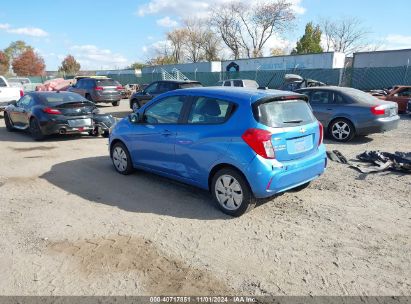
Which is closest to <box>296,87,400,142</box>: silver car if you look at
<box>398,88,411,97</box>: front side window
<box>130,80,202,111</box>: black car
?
<box>130,80,202,111</box>: black car

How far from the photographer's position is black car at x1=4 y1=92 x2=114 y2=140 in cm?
977

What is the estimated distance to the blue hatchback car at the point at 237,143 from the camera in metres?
4.39

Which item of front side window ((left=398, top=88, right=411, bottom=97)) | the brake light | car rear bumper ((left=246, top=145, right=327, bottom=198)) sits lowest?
car rear bumper ((left=246, top=145, right=327, bottom=198))

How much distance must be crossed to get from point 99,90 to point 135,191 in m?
15.8

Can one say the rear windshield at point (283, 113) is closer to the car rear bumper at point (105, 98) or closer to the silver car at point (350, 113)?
the silver car at point (350, 113)

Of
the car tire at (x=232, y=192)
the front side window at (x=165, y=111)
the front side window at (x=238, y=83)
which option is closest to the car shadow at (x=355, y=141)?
the front side window at (x=165, y=111)

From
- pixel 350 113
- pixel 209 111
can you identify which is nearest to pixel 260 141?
pixel 209 111

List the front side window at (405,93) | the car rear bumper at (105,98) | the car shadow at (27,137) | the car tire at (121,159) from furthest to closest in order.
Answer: the car rear bumper at (105,98), the front side window at (405,93), the car shadow at (27,137), the car tire at (121,159)

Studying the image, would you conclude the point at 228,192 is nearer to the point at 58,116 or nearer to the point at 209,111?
the point at 209,111

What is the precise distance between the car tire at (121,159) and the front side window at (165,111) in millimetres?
825

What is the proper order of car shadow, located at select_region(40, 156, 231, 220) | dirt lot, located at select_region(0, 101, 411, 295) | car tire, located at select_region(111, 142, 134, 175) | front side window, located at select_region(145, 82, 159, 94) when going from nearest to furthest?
dirt lot, located at select_region(0, 101, 411, 295)
car shadow, located at select_region(40, 156, 231, 220)
car tire, located at select_region(111, 142, 134, 175)
front side window, located at select_region(145, 82, 159, 94)

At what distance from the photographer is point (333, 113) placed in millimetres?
9680

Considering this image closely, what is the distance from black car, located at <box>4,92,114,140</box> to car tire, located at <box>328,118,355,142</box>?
6356mm

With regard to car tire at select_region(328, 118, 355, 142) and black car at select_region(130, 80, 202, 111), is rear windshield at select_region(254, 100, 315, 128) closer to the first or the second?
car tire at select_region(328, 118, 355, 142)
